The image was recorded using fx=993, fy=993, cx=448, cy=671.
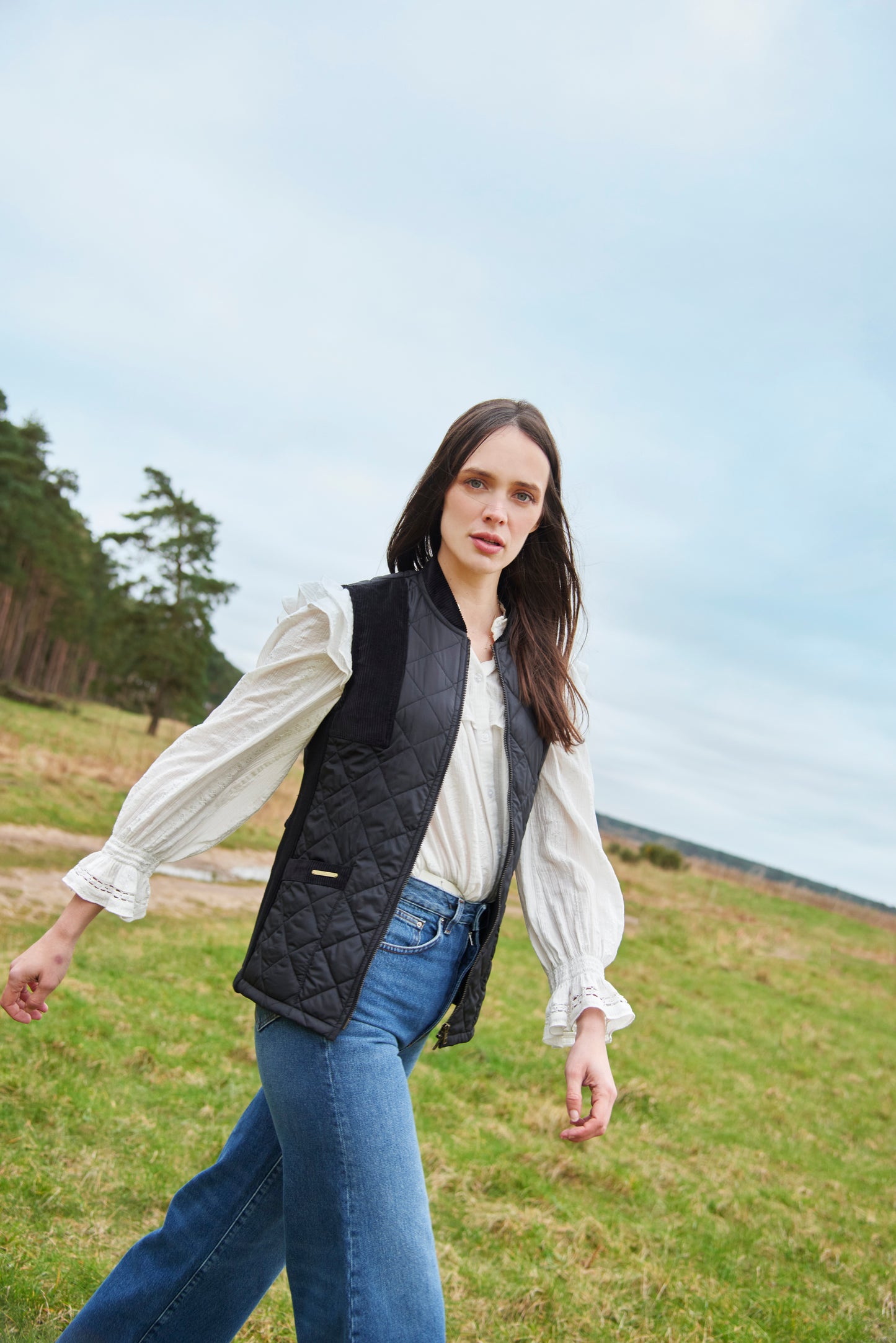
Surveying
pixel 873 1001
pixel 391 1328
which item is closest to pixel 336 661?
pixel 391 1328

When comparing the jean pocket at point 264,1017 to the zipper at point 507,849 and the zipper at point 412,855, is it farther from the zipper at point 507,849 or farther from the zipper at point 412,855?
the zipper at point 507,849

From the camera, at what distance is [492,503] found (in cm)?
219

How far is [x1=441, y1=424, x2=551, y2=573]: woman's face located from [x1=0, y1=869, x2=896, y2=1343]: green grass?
2.36m

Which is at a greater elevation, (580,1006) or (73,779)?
(580,1006)

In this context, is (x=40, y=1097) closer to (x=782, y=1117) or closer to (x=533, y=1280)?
(x=533, y=1280)

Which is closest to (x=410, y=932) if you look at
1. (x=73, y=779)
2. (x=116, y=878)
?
(x=116, y=878)

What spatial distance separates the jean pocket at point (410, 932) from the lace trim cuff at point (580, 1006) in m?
0.31

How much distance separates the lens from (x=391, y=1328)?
1623 millimetres

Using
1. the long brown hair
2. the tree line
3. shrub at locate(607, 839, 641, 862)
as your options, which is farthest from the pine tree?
the long brown hair

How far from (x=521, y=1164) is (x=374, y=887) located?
13.7 ft

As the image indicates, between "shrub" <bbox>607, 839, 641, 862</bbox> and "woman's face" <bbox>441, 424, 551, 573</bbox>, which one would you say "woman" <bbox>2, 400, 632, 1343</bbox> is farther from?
"shrub" <bbox>607, 839, 641, 862</bbox>

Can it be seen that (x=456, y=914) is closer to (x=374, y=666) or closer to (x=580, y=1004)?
(x=580, y=1004)

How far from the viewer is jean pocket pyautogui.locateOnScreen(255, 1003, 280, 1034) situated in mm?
1816

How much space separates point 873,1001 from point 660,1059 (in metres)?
9.49
